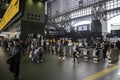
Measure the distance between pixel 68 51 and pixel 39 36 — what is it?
187 inches

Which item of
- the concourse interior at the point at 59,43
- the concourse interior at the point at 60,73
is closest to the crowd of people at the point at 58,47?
the concourse interior at the point at 59,43

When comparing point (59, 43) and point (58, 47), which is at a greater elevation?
point (59, 43)

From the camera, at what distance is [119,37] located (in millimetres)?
27953

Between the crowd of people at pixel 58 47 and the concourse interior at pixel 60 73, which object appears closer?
the concourse interior at pixel 60 73

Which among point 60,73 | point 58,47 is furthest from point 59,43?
point 60,73

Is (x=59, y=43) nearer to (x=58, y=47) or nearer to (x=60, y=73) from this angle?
(x=58, y=47)

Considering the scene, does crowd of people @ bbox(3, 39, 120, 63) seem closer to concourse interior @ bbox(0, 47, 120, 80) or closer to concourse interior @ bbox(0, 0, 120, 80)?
concourse interior @ bbox(0, 0, 120, 80)

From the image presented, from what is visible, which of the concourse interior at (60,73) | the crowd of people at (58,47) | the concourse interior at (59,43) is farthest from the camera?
the crowd of people at (58,47)

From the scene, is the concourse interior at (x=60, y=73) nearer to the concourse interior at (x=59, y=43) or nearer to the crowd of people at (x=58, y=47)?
the concourse interior at (x=59, y=43)

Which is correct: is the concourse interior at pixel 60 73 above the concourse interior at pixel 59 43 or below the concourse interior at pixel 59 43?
below

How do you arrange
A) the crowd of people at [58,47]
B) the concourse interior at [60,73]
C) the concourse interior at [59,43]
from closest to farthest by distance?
1. the concourse interior at [60,73]
2. the concourse interior at [59,43]
3. the crowd of people at [58,47]

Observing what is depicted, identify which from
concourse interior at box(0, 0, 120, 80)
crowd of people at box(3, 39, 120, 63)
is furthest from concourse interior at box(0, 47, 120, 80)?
crowd of people at box(3, 39, 120, 63)

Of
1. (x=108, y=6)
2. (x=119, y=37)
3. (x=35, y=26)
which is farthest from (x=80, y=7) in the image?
(x=35, y=26)

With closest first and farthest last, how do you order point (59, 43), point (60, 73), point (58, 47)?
point (60, 73) → point (59, 43) → point (58, 47)
